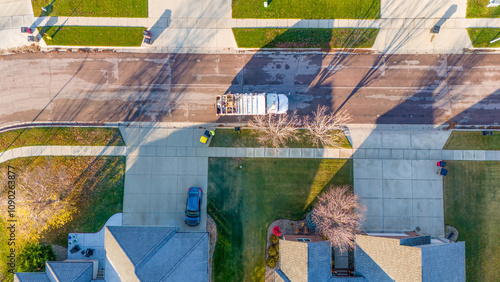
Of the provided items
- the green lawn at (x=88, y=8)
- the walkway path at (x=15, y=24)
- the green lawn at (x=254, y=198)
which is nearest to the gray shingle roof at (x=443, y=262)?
the green lawn at (x=254, y=198)

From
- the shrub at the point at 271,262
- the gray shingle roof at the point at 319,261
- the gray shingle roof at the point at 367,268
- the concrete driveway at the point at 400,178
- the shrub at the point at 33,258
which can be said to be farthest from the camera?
the concrete driveway at the point at 400,178

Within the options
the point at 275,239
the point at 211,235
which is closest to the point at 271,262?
the point at 275,239

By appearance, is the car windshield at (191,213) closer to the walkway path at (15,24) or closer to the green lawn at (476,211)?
the walkway path at (15,24)

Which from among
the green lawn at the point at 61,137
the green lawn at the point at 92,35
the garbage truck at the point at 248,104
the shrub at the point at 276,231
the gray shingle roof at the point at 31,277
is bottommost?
the gray shingle roof at the point at 31,277

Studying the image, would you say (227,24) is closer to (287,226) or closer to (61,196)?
(287,226)

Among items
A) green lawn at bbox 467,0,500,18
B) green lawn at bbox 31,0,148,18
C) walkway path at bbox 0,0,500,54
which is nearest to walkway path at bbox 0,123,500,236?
walkway path at bbox 0,0,500,54

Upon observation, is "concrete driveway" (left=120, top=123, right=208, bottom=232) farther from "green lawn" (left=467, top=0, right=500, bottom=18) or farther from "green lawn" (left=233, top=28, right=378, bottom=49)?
"green lawn" (left=467, top=0, right=500, bottom=18)

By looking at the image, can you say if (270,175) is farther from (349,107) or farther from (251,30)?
(251,30)
